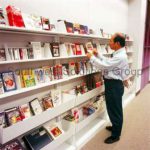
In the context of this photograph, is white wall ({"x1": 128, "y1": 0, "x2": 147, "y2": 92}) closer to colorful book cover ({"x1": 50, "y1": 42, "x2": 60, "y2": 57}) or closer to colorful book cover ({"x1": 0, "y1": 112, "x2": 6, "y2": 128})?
colorful book cover ({"x1": 50, "y1": 42, "x2": 60, "y2": 57})

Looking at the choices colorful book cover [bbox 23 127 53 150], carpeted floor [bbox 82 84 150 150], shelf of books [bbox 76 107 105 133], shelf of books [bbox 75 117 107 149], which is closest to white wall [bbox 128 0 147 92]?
carpeted floor [bbox 82 84 150 150]

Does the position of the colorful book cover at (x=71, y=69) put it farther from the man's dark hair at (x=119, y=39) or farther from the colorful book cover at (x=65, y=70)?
the man's dark hair at (x=119, y=39)

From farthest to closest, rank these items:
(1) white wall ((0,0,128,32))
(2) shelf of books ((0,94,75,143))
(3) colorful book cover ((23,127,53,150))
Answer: (1) white wall ((0,0,128,32)) < (3) colorful book cover ((23,127,53,150)) < (2) shelf of books ((0,94,75,143))

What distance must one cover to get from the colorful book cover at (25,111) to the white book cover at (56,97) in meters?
0.39

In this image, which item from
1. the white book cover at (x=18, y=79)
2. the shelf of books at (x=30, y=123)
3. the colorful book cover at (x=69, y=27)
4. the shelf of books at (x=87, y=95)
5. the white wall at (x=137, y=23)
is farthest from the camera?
the white wall at (x=137, y=23)

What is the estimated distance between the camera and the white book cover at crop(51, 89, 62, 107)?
7.29 ft

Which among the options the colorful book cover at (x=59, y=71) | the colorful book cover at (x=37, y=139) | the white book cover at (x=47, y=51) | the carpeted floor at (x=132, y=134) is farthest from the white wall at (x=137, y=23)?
the colorful book cover at (x=37, y=139)

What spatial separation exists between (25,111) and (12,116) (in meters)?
0.18

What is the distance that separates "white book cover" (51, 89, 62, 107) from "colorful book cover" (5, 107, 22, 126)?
532 millimetres

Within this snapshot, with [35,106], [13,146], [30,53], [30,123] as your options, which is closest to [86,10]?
[30,53]

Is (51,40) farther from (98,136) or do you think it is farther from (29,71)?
(98,136)

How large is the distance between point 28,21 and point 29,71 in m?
0.54

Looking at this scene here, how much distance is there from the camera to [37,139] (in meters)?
1.95

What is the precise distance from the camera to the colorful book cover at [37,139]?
6.14 feet
